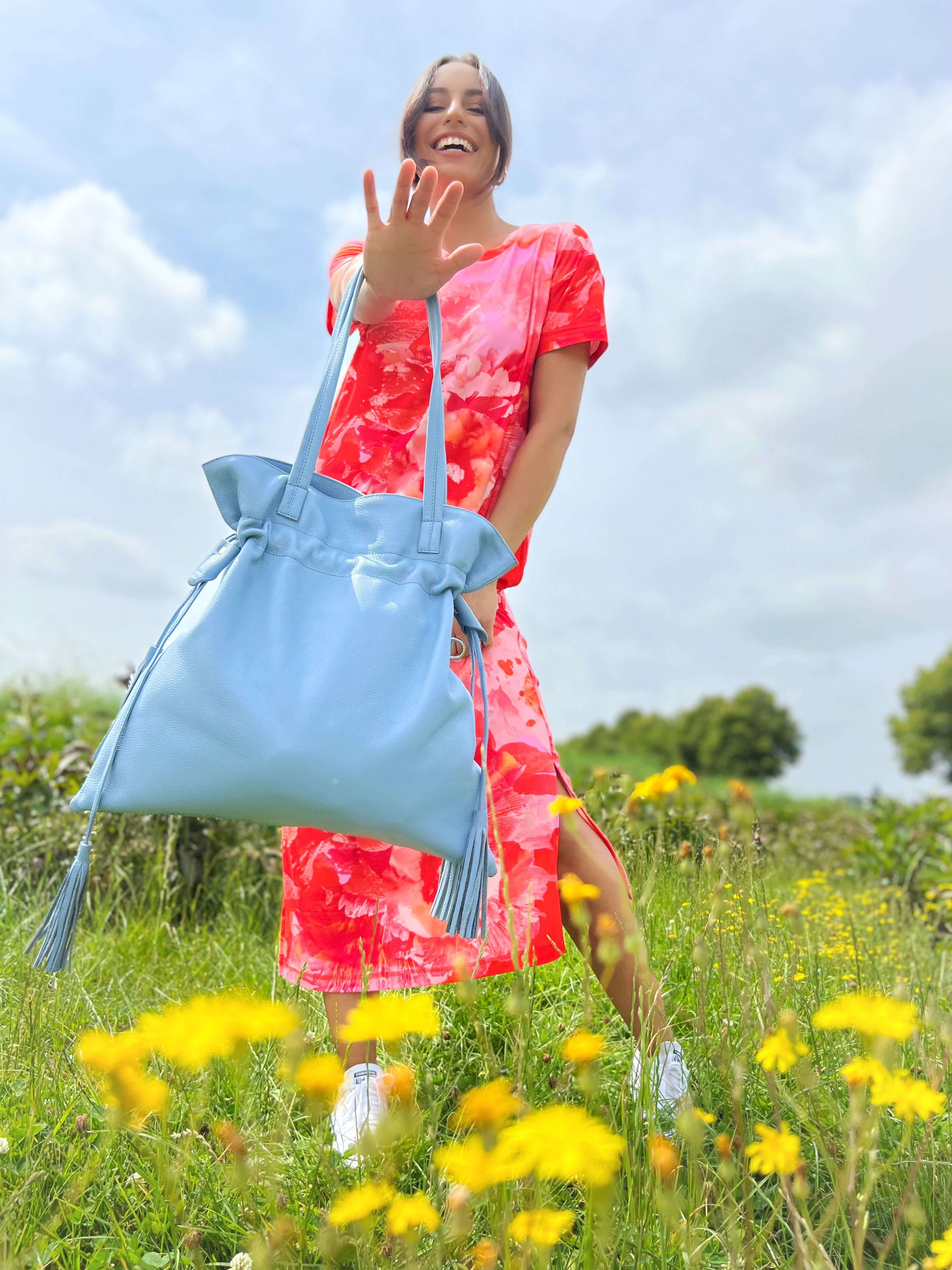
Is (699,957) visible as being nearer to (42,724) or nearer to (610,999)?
(610,999)

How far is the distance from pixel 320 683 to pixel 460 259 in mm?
861

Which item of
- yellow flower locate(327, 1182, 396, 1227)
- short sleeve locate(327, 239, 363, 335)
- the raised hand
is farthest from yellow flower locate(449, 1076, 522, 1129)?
short sleeve locate(327, 239, 363, 335)

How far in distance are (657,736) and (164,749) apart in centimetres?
3534

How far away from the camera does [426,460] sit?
1824mm

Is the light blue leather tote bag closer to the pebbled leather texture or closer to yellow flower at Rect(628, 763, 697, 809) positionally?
the pebbled leather texture

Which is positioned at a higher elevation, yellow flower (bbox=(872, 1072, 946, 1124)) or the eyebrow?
the eyebrow

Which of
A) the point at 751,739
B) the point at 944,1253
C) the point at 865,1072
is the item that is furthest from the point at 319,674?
the point at 751,739

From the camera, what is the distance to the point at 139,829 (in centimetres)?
392

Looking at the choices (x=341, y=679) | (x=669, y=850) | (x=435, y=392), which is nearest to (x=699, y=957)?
(x=341, y=679)

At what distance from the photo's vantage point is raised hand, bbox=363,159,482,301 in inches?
69.4

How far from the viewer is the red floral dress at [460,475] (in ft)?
6.60

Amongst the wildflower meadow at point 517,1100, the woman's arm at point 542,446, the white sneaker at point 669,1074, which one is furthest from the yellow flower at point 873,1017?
the woman's arm at point 542,446

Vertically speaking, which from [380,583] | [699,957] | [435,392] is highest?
[435,392]

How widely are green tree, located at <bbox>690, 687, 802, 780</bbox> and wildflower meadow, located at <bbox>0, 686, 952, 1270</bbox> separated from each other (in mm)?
31937
